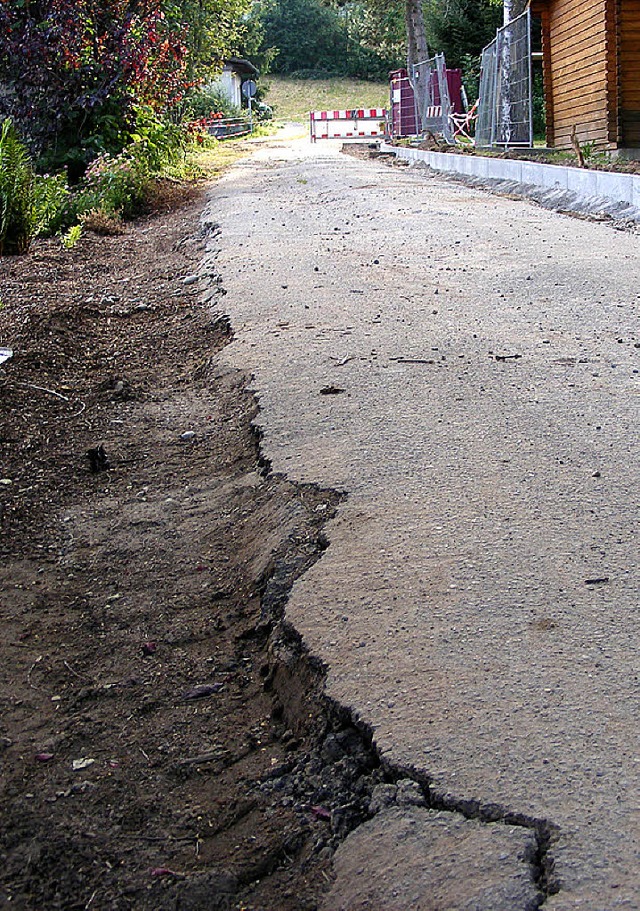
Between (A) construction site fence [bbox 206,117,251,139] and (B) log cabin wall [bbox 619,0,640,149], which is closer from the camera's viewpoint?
(B) log cabin wall [bbox 619,0,640,149]

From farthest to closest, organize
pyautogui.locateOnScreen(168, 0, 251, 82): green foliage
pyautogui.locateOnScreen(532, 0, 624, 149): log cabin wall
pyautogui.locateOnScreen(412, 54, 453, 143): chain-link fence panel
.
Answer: pyautogui.locateOnScreen(168, 0, 251, 82): green foliage, pyautogui.locateOnScreen(412, 54, 453, 143): chain-link fence panel, pyautogui.locateOnScreen(532, 0, 624, 149): log cabin wall

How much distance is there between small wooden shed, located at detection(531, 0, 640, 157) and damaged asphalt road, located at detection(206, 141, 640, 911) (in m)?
10.3

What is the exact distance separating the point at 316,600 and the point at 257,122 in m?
48.5

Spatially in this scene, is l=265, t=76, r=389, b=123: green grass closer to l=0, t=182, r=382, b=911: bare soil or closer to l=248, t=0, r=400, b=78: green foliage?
l=248, t=0, r=400, b=78: green foliage

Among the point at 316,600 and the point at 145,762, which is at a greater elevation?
the point at 316,600

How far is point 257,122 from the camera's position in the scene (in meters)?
47.9

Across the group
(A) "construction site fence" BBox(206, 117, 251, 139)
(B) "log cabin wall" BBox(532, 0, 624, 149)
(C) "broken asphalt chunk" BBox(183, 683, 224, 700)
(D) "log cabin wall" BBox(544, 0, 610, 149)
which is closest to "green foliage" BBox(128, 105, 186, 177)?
(D) "log cabin wall" BBox(544, 0, 610, 149)

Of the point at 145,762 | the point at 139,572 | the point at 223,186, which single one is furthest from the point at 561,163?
the point at 145,762

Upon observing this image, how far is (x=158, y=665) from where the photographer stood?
8.07 ft

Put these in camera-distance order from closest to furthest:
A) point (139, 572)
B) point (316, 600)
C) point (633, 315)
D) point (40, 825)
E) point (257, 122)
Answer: point (40, 825) → point (316, 600) → point (139, 572) → point (633, 315) → point (257, 122)

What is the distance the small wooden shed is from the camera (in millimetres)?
15281

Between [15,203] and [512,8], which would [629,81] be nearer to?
[512,8]

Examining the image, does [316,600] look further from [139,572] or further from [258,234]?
[258,234]

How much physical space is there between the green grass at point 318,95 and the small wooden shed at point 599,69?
1571 inches
